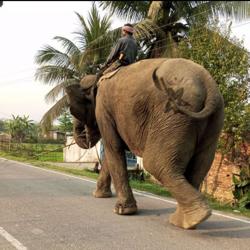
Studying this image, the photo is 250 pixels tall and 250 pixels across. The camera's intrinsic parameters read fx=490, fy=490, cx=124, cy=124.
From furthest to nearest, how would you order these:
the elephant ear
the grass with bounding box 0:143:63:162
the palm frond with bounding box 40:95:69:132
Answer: the palm frond with bounding box 40:95:69:132
the grass with bounding box 0:143:63:162
the elephant ear

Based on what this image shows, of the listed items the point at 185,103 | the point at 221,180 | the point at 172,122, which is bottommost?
the point at 221,180

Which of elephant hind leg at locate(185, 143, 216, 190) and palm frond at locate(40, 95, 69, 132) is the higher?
palm frond at locate(40, 95, 69, 132)

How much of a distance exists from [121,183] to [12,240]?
2.17 m

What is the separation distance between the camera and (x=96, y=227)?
6.29 meters

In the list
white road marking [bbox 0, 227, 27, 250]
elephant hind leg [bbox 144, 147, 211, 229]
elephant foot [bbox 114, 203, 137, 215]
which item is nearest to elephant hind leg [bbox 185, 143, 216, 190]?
elephant hind leg [bbox 144, 147, 211, 229]

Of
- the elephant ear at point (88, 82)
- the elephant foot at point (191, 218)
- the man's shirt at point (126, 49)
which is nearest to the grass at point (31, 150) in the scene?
the elephant ear at point (88, 82)

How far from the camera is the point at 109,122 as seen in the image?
7305mm

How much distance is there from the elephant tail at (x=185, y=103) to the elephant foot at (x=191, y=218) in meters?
1.10

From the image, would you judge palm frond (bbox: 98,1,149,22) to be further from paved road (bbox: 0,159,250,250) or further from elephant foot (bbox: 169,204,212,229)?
elephant foot (bbox: 169,204,212,229)

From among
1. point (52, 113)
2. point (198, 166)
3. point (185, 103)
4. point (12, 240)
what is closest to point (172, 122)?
point (185, 103)

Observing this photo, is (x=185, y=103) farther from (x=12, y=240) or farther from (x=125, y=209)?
(x=12, y=240)

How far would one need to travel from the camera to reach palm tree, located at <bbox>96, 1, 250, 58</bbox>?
658 inches

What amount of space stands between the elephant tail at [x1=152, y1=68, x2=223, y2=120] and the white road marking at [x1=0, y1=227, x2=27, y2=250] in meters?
2.34

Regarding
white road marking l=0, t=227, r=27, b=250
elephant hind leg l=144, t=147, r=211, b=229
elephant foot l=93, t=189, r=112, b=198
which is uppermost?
elephant hind leg l=144, t=147, r=211, b=229
